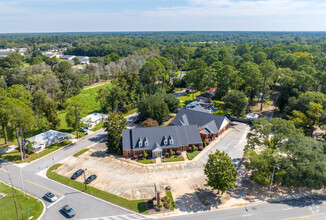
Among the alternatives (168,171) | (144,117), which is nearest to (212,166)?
(168,171)

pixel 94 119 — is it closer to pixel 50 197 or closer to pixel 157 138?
pixel 157 138

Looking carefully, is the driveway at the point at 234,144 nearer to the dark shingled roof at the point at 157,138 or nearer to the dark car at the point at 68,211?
the dark shingled roof at the point at 157,138

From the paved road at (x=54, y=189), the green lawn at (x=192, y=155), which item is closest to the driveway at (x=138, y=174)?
the green lawn at (x=192, y=155)

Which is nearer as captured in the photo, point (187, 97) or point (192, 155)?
point (192, 155)

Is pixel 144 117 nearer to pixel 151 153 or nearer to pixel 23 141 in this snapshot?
pixel 151 153

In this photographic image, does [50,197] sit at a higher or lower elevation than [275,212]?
higher

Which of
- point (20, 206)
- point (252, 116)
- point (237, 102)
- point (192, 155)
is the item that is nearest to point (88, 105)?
point (192, 155)
